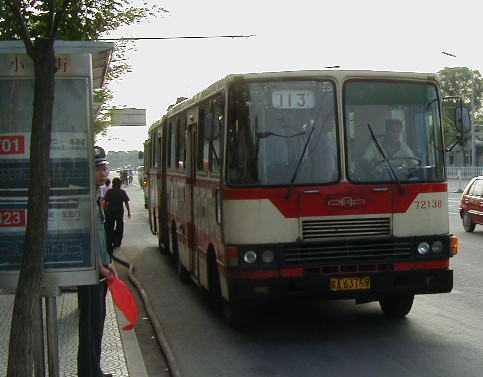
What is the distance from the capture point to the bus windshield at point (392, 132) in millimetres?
10289

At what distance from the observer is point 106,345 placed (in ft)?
30.8

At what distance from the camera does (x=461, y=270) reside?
16.8m

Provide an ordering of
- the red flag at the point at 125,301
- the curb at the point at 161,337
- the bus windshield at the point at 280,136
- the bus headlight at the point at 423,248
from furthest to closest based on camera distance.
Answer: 1. the bus headlight at the point at 423,248
2. the bus windshield at the point at 280,136
3. the curb at the point at 161,337
4. the red flag at the point at 125,301

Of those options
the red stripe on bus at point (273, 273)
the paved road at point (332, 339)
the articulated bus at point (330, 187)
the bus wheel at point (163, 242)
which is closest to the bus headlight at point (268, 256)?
the articulated bus at point (330, 187)

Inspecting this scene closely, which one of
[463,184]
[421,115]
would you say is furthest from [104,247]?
[463,184]

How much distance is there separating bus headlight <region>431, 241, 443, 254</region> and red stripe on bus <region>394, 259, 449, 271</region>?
0.11 meters

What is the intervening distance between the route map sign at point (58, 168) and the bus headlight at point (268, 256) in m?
3.57

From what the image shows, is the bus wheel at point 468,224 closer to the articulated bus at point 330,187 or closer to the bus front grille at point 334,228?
the articulated bus at point 330,187

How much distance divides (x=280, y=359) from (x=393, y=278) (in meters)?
1.58

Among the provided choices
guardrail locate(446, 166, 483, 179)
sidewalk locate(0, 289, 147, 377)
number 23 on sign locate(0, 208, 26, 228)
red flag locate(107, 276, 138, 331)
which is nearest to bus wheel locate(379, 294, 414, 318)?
sidewalk locate(0, 289, 147, 377)

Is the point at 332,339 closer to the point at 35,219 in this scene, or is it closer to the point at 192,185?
the point at 192,185

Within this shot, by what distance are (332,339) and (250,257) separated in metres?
1.39

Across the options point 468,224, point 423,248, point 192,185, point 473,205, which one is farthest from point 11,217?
point 468,224

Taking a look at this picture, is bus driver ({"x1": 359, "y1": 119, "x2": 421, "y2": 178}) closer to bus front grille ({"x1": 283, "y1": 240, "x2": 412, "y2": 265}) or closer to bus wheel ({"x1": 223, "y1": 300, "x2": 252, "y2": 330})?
bus front grille ({"x1": 283, "y1": 240, "x2": 412, "y2": 265})
